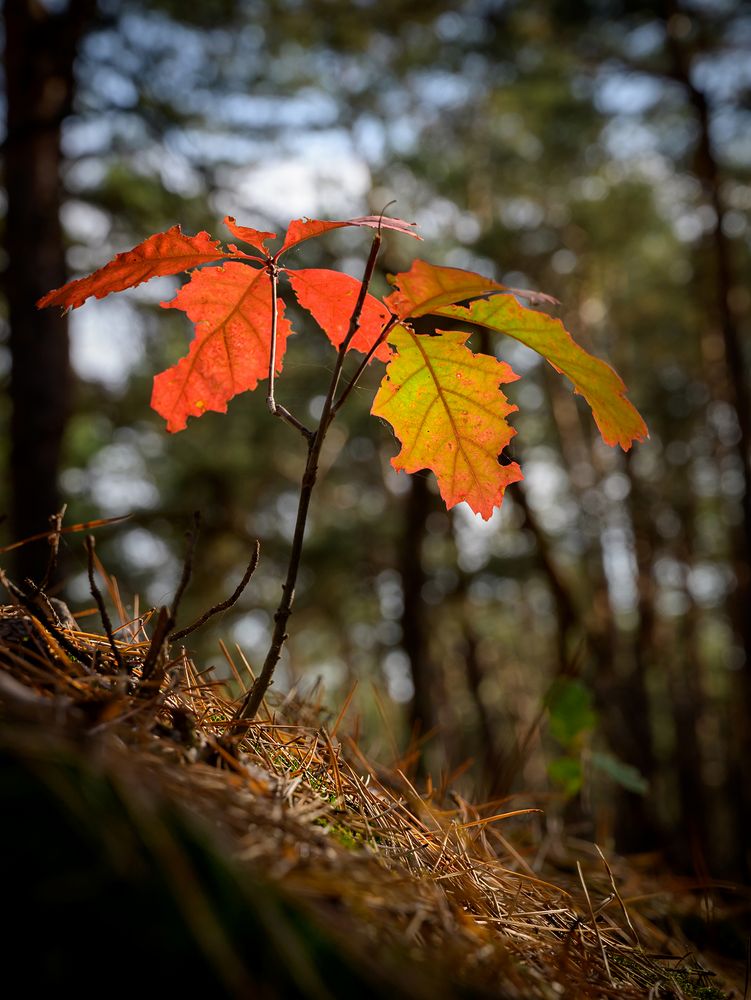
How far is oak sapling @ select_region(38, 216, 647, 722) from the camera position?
861 mm

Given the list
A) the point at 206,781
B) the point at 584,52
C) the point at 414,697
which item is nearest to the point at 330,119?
the point at 584,52

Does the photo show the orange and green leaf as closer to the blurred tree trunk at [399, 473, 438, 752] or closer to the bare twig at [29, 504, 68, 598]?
the bare twig at [29, 504, 68, 598]

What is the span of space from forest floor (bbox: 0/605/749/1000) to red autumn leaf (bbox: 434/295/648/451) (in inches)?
22.4

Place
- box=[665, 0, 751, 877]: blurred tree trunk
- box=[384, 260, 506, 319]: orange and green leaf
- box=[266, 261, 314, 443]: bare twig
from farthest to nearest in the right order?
box=[665, 0, 751, 877]: blurred tree trunk < box=[266, 261, 314, 443]: bare twig < box=[384, 260, 506, 319]: orange and green leaf

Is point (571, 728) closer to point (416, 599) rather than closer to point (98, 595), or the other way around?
point (98, 595)

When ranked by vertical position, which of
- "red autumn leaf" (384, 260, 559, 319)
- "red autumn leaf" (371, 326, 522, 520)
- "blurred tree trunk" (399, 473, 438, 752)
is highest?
"red autumn leaf" (384, 260, 559, 319)

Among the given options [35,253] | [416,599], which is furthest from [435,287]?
[416,599]

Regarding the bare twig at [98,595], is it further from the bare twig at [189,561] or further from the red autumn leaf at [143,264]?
the red autumn leaf at [143,264]

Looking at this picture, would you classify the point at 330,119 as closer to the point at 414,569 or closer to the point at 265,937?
the point at 414,569

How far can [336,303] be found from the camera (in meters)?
1.03

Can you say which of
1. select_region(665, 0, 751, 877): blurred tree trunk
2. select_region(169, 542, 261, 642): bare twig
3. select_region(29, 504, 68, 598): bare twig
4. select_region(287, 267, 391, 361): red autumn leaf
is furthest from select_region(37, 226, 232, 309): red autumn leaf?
select_region(665, 0, 751, 877): blurred tree trunk

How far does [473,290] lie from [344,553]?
710cm

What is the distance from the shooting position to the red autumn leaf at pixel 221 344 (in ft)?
3.29

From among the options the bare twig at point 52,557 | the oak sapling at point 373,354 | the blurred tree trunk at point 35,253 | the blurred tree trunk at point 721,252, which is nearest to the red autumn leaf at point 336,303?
the oak sapling at point 373,354
